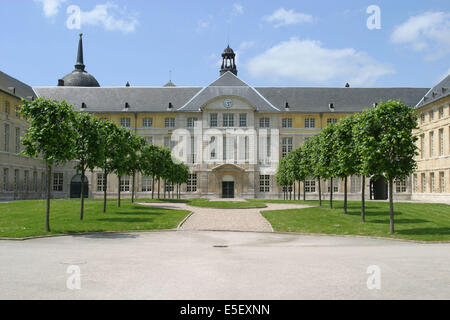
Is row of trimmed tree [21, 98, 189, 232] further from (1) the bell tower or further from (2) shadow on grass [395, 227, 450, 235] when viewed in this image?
(1) the bell tower

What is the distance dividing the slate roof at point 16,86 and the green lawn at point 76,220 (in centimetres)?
2746

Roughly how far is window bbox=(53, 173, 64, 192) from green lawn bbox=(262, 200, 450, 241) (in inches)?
1734

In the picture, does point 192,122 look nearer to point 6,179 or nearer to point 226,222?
point 6,179

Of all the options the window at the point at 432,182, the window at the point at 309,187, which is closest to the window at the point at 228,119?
the window at the point at 309,187

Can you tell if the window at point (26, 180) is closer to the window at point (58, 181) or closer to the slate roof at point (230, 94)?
the window at point (58, 181)

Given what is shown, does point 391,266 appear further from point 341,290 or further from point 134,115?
point 134,115

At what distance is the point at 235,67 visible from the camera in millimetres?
82250

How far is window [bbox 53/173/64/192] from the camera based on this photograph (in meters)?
65.5

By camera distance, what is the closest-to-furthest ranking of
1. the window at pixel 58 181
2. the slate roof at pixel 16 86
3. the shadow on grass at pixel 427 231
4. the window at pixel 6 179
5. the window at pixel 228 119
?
the shadow on grass at pixel 427 231 → the window at pixel 6 179 → the slate roof at pixel 16 86 → the window at pixel 228 119 → the window at pixel 58 181

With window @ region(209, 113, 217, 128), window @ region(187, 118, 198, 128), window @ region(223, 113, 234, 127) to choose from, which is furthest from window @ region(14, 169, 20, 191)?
window @ region(223, 113, 234, 127)

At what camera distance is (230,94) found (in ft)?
212

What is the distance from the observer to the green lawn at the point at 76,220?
832 inches

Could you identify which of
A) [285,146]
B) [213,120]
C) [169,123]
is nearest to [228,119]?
[213,120]

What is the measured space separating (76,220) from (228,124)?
4053 cm
